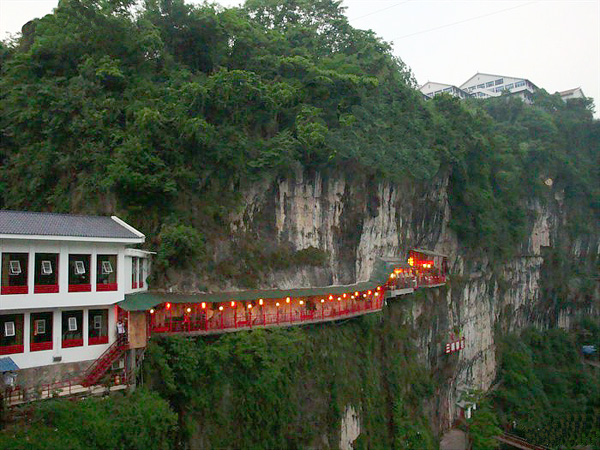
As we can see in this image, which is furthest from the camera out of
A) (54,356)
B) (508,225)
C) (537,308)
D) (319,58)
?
(537,308)

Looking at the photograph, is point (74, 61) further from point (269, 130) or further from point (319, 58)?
point (319, 58)

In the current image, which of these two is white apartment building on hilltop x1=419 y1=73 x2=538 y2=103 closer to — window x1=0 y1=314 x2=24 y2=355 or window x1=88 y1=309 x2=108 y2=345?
window x1=88 y1=309 x2=108 y2=345

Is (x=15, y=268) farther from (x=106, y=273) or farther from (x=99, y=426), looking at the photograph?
(x=99, y=426)

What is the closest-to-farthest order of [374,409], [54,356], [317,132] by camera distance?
1. [54,356]
2. [317,132]
3. [374,409]

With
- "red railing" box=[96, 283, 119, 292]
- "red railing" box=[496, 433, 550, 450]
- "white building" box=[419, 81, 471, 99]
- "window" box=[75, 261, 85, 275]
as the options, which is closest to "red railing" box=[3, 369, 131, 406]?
"red railing" box=[96, 283, 119, 292]

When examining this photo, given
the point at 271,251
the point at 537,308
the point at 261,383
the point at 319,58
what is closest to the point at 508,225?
Result: the point at 537,308

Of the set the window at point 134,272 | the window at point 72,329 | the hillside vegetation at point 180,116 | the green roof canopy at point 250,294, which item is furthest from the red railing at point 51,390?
the hillside vegetation at point 180,116

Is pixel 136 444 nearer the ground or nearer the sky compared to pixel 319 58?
nearer the ground
